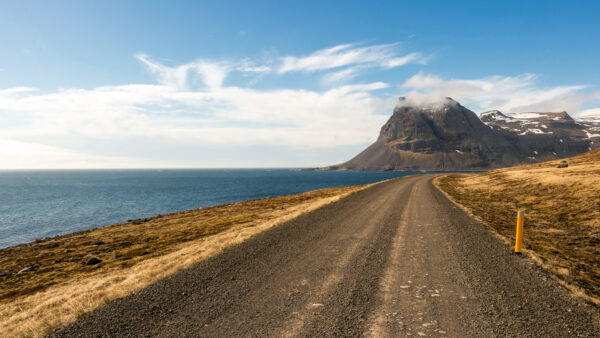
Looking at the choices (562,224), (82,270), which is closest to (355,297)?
(82,270)

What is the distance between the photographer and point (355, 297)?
21.5 ft

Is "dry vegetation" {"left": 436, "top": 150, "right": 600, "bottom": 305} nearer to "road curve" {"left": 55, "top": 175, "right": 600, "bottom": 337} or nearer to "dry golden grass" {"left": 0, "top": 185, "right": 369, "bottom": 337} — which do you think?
"road curve" {"left": 55, "top": 175, "right": 600, "bottom": 337}

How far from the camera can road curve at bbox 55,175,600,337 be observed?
208 inches

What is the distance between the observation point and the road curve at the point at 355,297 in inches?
208

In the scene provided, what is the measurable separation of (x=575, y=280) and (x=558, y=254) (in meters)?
4.38

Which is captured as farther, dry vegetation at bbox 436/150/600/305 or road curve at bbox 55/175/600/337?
dry vegetation at bbox 436/150/600/305

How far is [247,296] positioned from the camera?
6816 millimetres

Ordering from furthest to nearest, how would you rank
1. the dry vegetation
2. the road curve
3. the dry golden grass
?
the dry vegetation → the dry golden grass → the road curve

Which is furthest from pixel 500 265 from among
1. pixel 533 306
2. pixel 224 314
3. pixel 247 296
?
pixel 224 314

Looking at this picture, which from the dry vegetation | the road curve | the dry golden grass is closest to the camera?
the road curve

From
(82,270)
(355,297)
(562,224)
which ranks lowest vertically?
(82,270)

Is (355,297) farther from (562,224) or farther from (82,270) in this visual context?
(562,224)

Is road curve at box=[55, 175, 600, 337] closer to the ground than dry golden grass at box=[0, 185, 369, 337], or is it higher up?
higher up

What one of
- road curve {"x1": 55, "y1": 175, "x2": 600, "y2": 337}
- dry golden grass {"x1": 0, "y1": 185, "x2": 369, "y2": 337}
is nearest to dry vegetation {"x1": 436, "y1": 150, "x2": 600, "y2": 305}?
road curve {"x1": 55, "y1": 175, "x2": 600, "y2": 337}
